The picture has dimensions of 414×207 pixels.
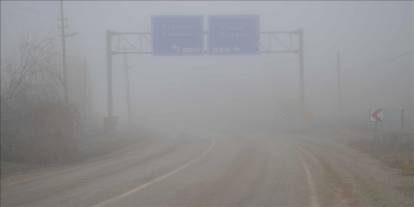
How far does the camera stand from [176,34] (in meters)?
33.3

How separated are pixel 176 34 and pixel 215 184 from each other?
21.7 metres

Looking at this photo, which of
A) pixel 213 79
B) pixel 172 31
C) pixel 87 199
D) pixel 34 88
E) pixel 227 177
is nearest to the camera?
pixel 87 199

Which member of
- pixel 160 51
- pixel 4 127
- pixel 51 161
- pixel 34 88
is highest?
pixel 160 51

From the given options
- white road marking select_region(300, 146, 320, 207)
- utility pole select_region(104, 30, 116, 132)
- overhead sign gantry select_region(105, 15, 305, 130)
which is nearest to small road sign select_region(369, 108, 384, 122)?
white road marking select_region(300, 146, 320, 207)

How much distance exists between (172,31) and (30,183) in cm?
2020

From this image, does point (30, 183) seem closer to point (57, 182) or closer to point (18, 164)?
point (57, 182)

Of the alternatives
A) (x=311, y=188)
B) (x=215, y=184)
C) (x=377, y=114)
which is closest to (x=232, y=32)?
(x=377, y=114)

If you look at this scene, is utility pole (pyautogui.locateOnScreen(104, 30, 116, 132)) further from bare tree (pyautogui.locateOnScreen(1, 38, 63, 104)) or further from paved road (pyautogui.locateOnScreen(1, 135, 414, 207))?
paved road (pyautogui.locateOnScreen(1, 135, 414, 207))

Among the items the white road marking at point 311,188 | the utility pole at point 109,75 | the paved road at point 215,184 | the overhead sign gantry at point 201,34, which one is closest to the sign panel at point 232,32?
the overhead sign gantry at point 201,34

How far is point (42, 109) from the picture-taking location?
76.6 feet

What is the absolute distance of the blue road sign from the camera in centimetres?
3338

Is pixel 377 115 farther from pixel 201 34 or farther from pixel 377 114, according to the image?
pixel 201 34

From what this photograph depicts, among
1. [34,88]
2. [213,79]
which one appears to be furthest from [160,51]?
[213,79]

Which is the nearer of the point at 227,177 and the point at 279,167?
the point at 227,177
